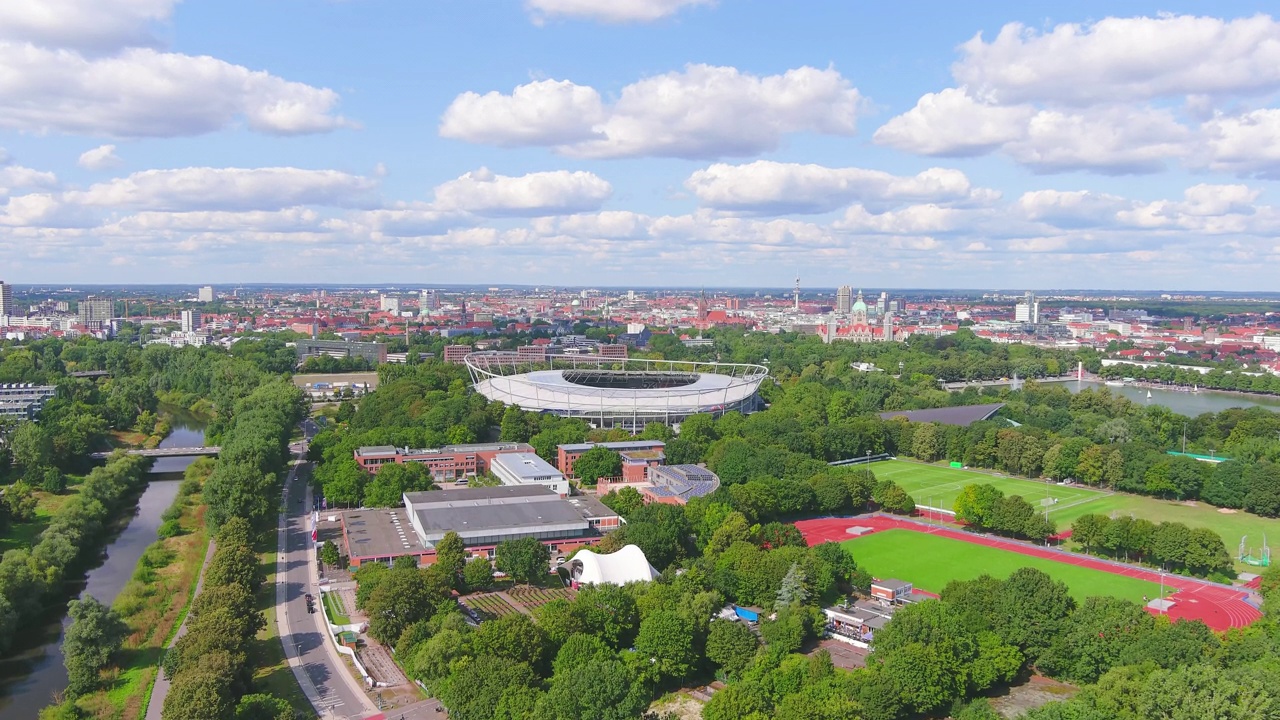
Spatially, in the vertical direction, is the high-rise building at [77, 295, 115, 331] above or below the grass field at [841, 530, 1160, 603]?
above

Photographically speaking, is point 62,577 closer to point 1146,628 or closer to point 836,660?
point 836,660

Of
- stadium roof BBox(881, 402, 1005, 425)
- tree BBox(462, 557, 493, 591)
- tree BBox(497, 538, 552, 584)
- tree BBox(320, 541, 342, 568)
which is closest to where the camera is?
tree BBox(462, 557, 493, 591)

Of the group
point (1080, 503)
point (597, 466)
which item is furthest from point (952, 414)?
point (597, 466)

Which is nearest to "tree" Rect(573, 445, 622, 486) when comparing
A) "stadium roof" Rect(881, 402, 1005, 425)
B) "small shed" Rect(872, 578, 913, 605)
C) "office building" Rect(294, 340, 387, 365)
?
"small shed" Rect(872, 578, 913, 605)

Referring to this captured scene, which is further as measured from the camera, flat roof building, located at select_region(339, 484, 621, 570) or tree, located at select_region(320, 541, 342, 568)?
flat roof building, located at select_region(339, 484, 621, 570)

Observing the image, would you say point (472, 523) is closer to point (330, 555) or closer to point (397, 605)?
point (330, 555)

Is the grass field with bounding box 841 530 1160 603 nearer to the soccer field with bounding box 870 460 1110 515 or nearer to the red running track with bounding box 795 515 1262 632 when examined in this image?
the red running track with bounding box 795 515 1262 632
